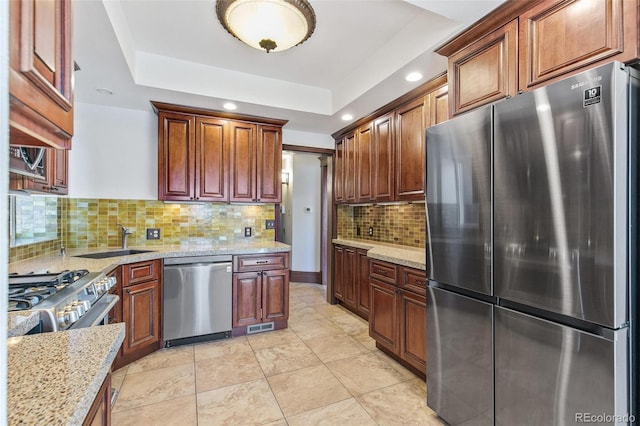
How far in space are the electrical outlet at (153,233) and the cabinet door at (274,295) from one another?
1.25 metres

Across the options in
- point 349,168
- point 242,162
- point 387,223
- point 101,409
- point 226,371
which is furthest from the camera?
point 349,168

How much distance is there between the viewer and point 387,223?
3.75 meters

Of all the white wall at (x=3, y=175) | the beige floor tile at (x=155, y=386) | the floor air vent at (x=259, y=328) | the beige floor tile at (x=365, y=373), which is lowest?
the beige floor tile at (x=365, y=373)

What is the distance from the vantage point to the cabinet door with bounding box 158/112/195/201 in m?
3.12

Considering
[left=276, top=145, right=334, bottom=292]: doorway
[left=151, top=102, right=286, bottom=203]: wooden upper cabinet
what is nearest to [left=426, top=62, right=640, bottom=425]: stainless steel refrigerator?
[left=151, top=102, right=286, bottom=203]: wooden upper cabinet

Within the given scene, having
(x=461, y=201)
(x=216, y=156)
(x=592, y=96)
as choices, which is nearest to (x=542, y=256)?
(x=461, y=201)

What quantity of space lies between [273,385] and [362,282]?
166 cm

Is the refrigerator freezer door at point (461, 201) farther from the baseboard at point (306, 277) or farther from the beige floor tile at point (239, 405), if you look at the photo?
the baseboard at point (306, 277)

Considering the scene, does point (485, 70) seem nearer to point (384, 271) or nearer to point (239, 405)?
point (384, 271)

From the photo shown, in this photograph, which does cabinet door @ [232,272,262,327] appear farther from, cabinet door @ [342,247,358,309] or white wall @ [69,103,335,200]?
white wall @ [69,103,335,200]

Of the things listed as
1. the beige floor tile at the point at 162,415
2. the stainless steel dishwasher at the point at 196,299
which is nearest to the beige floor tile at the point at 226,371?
the beige floor tile at the point at 162,415

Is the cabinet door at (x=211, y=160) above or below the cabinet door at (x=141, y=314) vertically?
above

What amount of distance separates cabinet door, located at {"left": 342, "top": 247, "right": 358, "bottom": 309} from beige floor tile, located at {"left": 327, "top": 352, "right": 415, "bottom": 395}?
1.09m

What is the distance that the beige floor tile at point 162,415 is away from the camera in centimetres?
184
